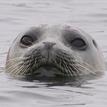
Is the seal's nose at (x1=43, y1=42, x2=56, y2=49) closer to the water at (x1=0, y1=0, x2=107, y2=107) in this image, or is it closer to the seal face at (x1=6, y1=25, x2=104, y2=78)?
the seal face at (x1=6, y1=25, x2=104, y2=78)

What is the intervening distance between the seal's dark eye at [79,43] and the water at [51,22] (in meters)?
0.61

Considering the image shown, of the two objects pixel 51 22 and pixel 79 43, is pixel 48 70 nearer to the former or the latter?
pixel 79 43

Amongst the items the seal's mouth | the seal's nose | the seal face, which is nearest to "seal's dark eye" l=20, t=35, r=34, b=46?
the seal face

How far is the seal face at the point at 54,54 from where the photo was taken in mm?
9523

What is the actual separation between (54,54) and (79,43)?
1.01 meters

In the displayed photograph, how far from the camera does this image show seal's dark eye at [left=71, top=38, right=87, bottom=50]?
10281mm

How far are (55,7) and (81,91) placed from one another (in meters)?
10.5

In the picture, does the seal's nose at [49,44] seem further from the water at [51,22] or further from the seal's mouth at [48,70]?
the water at [51,22]

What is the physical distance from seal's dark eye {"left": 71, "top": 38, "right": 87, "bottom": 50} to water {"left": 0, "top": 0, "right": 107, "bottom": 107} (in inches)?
24.2

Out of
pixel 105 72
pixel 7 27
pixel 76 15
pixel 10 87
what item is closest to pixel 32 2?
pixel 76 15

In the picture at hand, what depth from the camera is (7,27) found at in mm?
16281

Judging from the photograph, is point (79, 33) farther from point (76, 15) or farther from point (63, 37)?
point (76, 15)

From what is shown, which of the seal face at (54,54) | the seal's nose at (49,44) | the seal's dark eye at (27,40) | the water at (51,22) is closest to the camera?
the water at (51,22)

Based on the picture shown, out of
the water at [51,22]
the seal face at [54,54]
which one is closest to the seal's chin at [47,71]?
the seal face at [54,54]
